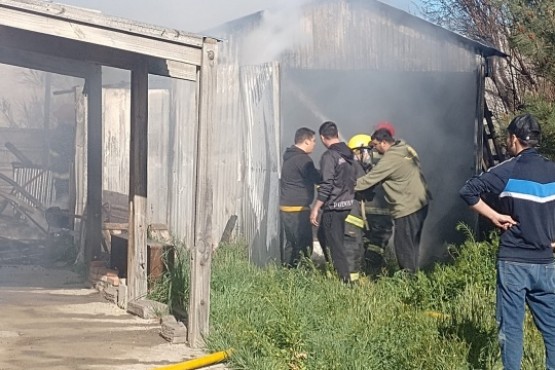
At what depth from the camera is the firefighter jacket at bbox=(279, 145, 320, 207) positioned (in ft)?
31.8

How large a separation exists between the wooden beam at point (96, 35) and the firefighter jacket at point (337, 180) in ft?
7.72

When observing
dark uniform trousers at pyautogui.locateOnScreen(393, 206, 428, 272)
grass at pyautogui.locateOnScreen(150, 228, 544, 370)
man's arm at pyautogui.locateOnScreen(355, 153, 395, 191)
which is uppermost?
man's arm at pyautogui.locateOnScreen(355, 153, 395, 191)

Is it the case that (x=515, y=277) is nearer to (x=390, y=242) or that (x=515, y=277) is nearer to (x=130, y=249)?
(x=130, y=249)

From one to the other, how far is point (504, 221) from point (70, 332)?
159 inches

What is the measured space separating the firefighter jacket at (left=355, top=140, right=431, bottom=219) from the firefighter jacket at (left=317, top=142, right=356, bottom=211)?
151mm

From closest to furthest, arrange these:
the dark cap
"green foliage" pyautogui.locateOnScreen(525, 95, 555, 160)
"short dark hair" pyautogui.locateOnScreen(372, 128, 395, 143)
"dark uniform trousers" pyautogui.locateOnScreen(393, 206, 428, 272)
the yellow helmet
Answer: the dark cap
"green foliage" pyautogui.locateOnScreen(525, 95, 555, 160)
"dark uniform trousers" pyautogui.locateOnScreen(393, 206, 428, 272)
"short dark hair" pyautogui.locateOnScreen(372, 128, 395, 143)
the yellow helmet

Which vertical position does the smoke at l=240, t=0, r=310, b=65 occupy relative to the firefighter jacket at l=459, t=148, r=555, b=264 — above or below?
above

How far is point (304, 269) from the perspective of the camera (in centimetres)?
898

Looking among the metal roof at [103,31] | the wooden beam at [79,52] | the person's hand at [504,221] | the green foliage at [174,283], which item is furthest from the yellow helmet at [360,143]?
the person's hand at [504,221]

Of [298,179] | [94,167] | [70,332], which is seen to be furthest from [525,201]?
[94,167]

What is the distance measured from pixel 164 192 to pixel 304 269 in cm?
435

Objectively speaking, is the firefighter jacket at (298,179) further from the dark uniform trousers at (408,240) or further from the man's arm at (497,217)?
the man's arm at (497,217)

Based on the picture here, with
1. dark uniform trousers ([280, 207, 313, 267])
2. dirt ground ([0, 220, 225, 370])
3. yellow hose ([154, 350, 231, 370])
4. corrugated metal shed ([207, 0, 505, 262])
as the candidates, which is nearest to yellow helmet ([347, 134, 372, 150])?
corrugated metal shed ([207, 0, 505, 262])

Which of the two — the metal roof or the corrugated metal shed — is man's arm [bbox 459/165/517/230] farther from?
the corrugated metal shed
